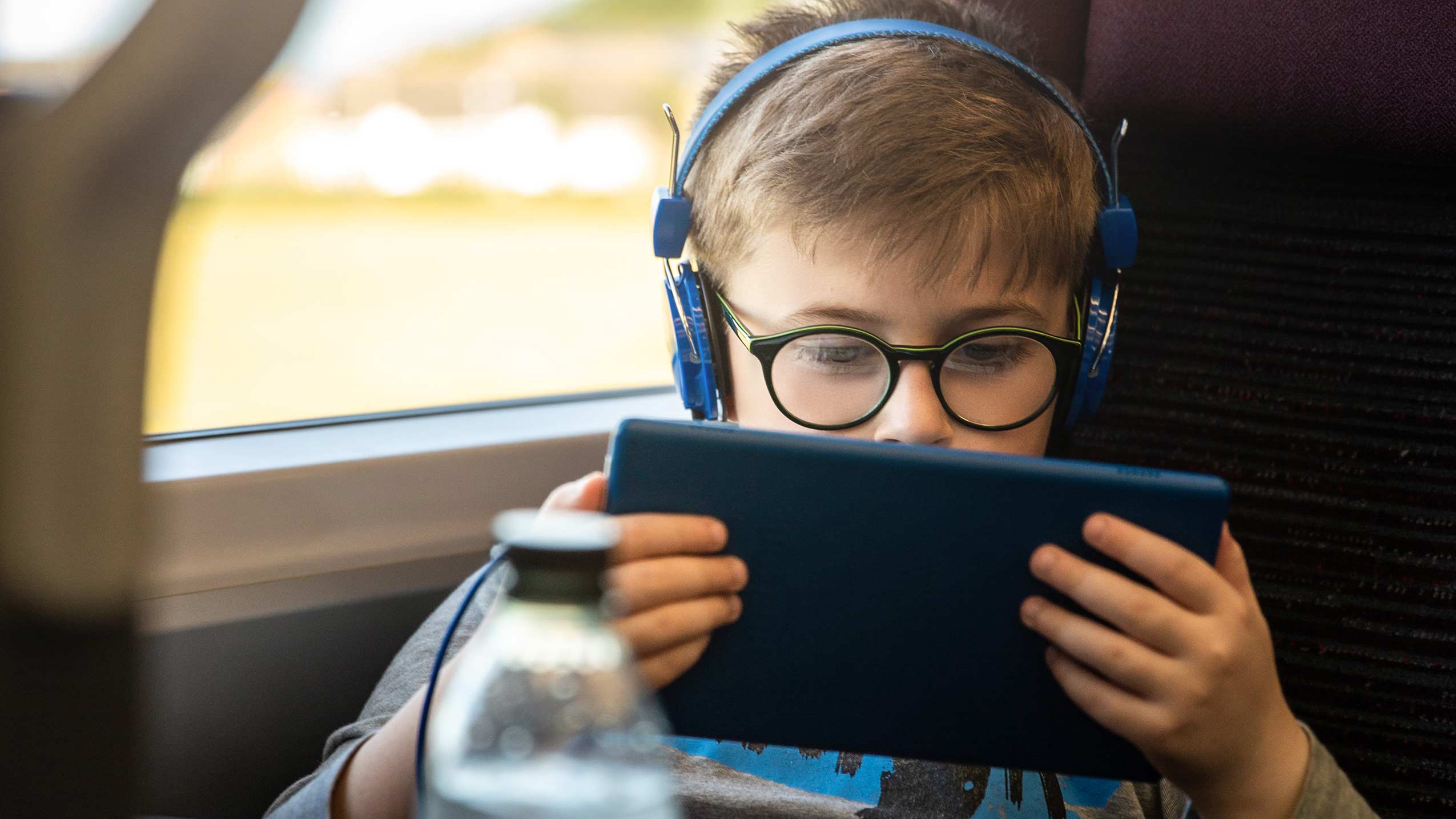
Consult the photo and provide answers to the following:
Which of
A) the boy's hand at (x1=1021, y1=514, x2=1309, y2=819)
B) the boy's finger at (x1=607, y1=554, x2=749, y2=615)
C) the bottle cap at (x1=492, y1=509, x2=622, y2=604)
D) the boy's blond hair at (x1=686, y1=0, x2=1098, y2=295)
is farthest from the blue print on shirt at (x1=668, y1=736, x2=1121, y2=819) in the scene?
the bottle cap at (x1=492, y1=509, x2=622, y2=604)

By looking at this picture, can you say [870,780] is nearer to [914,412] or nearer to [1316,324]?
[914,412]

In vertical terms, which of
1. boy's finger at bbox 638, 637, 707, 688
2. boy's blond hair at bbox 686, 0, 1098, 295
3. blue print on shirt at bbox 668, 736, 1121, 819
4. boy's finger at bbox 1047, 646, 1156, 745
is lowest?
blue print on shirt at bbox 668, 736, 1121, 819

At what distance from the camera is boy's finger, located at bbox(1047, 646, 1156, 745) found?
2.15ft

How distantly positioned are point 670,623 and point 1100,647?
Answer: 261 millimetres

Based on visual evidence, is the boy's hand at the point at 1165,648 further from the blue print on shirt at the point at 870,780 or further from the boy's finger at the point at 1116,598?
the blue print on shirt at the point at 870,780

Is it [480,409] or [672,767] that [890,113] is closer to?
[672,767]

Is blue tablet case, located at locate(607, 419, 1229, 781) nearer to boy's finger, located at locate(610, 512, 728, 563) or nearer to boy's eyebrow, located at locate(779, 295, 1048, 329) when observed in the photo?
boy's finger, located at locate(610, 512, 728, 563)

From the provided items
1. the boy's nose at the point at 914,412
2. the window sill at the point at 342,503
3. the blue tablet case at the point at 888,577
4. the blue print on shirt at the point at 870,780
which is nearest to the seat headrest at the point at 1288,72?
the boy's nose at the point at 914,412

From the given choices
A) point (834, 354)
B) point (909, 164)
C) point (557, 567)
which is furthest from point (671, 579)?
point (909, 164)

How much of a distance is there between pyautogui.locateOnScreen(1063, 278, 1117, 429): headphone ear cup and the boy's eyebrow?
6cm

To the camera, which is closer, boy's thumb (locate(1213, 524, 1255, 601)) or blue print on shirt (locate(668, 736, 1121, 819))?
boy's thumb (locate(1213, 524, 1255, 601))

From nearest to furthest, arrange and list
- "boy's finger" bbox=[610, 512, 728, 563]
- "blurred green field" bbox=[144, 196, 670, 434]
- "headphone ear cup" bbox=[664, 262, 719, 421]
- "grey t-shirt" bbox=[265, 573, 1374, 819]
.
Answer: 1. "boy's finger" bbox=[610, 512, 728, 563]
2. "grey t-shirt" bbox=[265, 573, 1374, 819]
3. "headphone ear cup" bbox=[664, 262, 719, 421]
4. "blurred green field" bbox=[144, 196, 670, 434]

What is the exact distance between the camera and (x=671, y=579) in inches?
23.8

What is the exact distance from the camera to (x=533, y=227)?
239cm
